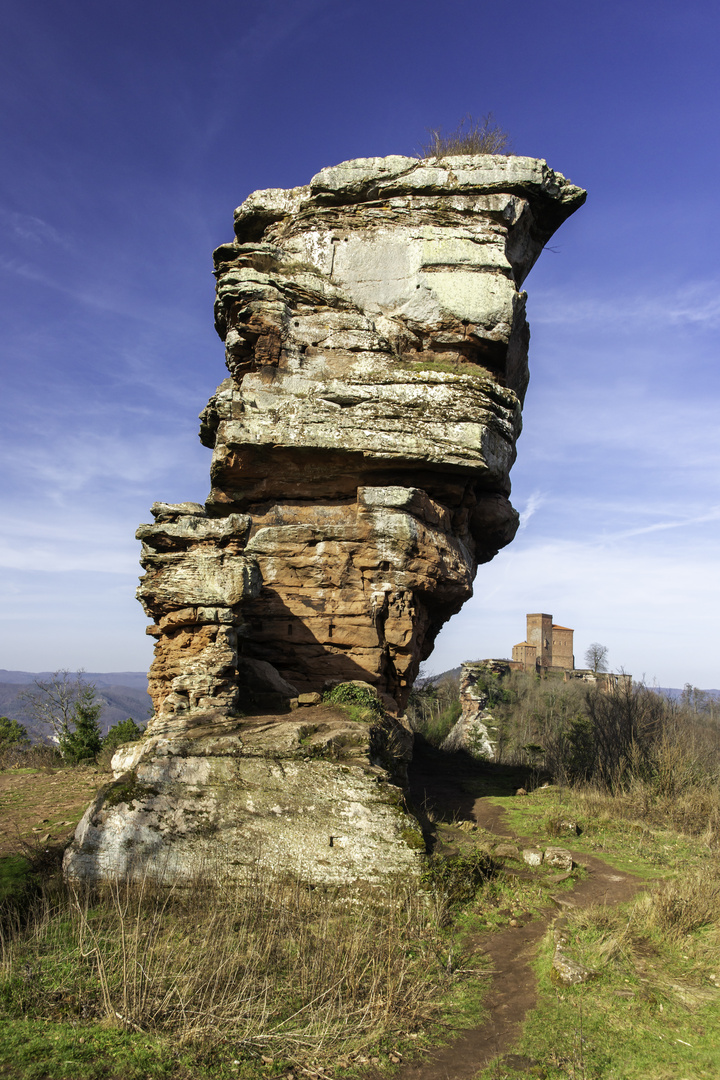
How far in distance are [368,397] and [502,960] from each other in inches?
338

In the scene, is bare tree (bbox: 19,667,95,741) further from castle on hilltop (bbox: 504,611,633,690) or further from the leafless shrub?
castle on hilltop (bbox: 504,611,633,690)

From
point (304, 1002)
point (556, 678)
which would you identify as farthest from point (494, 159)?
point (556, 678)

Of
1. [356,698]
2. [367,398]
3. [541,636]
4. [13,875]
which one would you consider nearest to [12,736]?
[13,875]

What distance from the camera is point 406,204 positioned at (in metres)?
12.2

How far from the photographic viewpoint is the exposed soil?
14.3 feet

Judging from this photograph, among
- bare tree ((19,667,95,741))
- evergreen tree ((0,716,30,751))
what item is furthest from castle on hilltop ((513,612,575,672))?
evergreen tree ((0,716,30,751))

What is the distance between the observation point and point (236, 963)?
5.09 meters

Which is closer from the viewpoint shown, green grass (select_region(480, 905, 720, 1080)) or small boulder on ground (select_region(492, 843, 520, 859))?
green grass (select_region(480, 905, 720, 1080))

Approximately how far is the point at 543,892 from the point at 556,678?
5394 centimetres

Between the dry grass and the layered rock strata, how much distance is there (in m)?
3.99

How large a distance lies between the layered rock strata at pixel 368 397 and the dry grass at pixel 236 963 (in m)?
3.99

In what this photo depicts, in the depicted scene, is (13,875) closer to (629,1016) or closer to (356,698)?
(356,698)

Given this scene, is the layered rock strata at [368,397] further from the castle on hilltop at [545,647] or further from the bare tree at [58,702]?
the castle on hilltop at [545,647]

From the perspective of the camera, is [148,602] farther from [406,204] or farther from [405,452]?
[406,204]
